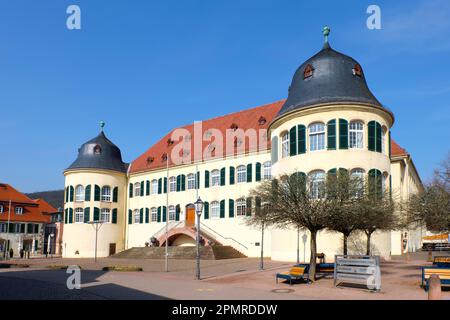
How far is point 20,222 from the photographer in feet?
196

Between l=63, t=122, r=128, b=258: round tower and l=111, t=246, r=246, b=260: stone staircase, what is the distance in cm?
601

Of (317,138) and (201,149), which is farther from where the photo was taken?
(201,149)

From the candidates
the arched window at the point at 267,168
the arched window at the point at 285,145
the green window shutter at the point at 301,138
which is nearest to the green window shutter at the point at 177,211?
the arched window at the point at 267,168

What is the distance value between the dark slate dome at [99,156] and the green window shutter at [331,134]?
27.9 metres

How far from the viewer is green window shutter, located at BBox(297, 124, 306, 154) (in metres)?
28.7

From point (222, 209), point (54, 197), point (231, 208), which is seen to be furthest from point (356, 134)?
point (54, 197)

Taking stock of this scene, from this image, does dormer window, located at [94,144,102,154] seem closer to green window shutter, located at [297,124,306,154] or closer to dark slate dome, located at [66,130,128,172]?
dark slate dome, located at [66,130,128,172]

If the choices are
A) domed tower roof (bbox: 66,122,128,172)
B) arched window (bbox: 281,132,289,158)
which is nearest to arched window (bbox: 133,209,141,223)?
domed tower roof (bbox: 66,122,128,172)

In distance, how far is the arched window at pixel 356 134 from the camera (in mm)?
27969

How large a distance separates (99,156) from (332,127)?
29082 millimetres
